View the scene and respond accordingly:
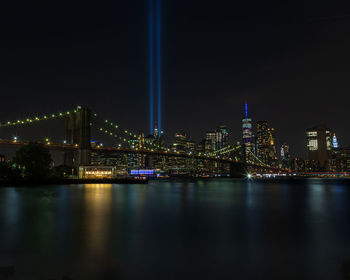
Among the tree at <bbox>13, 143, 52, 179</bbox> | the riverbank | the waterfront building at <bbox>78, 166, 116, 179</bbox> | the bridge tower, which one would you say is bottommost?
the riverbank

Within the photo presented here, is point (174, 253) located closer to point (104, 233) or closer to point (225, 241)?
point (225, 241)

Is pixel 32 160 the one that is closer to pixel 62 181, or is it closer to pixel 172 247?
pixel 62 181

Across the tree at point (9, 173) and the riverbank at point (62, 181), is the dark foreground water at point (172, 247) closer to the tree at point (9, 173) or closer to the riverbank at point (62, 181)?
the riverbank at point (62, 181)

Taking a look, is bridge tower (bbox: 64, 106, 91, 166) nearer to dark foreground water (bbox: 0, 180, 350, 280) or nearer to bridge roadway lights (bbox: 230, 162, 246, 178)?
dark foreground water (bbox: 0, 180, 350, 280)

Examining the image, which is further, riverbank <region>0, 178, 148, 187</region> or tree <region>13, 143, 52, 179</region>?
tree <region>13, 143, 52, 179</region>

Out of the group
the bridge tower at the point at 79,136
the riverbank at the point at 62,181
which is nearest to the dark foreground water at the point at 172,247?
the riverbank at the point at 62,181

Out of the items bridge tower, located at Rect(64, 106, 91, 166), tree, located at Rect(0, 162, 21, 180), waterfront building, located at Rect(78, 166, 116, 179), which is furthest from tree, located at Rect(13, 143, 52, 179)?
bridge tower, located at Rect(64, 106, 91, 166)

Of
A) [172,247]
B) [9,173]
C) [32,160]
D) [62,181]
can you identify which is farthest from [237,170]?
[172,247]
